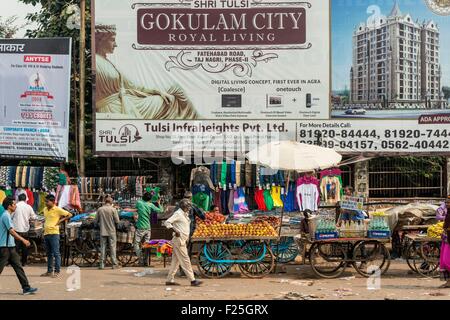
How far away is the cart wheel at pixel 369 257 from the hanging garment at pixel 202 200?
4.05 m

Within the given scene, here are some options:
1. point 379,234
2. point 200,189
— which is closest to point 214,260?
point 200,189

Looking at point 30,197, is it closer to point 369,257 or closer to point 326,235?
point 326,235

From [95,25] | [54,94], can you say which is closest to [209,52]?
[95,25]

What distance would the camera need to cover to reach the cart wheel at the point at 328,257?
13.6m

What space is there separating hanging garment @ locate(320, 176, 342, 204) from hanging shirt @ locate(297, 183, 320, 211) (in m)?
0.27

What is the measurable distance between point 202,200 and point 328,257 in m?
3.89

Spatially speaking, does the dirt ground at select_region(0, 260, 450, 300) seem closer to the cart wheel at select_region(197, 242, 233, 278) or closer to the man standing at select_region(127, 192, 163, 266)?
the cart wheel at select_region(197, 242, 233, 278)

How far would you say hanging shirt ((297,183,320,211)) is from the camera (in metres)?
16.2

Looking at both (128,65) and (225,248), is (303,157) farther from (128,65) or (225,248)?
(128,65)

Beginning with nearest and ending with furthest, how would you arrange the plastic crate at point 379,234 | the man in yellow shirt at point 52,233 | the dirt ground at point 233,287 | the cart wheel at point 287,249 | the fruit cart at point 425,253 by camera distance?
the dirt ground at point 233,287
the plastic crate at point 379,234
the fruit cart at point 425,253
the man in yellow shirt at point 52,233
the cart wheel at point 287,249

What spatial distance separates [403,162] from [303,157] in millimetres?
5124

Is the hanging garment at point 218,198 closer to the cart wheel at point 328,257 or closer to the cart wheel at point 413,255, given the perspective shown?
the cart wheel at point 328,257

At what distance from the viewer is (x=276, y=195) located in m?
16.7

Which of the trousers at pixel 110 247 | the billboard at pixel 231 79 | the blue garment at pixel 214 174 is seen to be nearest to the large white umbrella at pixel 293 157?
the blue garment at pixel 214 174
